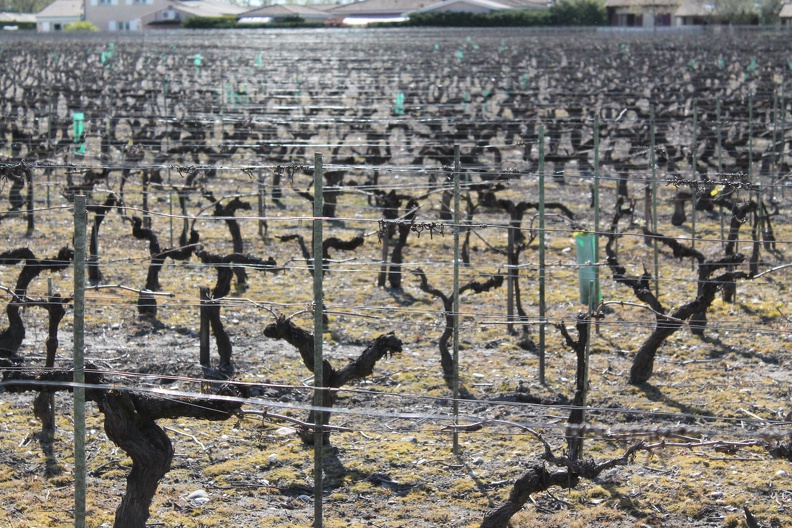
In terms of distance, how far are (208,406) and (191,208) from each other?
10607 mm

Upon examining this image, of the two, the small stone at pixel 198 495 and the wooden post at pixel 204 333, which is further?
the wooden post at pixel 204 333

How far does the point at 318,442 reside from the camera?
20.9 ft

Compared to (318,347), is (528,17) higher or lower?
higher

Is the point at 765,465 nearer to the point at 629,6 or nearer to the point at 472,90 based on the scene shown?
the point at 472,90

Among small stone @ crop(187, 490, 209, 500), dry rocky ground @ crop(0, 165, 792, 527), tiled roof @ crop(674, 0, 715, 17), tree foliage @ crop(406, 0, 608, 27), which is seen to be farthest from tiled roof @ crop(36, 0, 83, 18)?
small stone @ crop(187, 490, 209, 500)

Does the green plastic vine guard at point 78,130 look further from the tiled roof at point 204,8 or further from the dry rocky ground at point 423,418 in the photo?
the tiled roof at point 204,8

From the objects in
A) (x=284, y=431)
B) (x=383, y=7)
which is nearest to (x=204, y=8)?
(x=383, y=7)

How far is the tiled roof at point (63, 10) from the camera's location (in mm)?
81688

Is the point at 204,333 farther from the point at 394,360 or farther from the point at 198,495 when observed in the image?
the point at 198,495

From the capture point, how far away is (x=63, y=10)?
8312 centimetres

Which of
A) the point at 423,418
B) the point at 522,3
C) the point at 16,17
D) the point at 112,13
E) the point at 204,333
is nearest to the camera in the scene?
the point at 423,418

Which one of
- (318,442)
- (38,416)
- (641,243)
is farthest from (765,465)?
(641,243)

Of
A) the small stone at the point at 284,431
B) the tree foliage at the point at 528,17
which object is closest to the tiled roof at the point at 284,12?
A: the tree foliage at the point at 528,17

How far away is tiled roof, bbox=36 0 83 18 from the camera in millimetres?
81688
